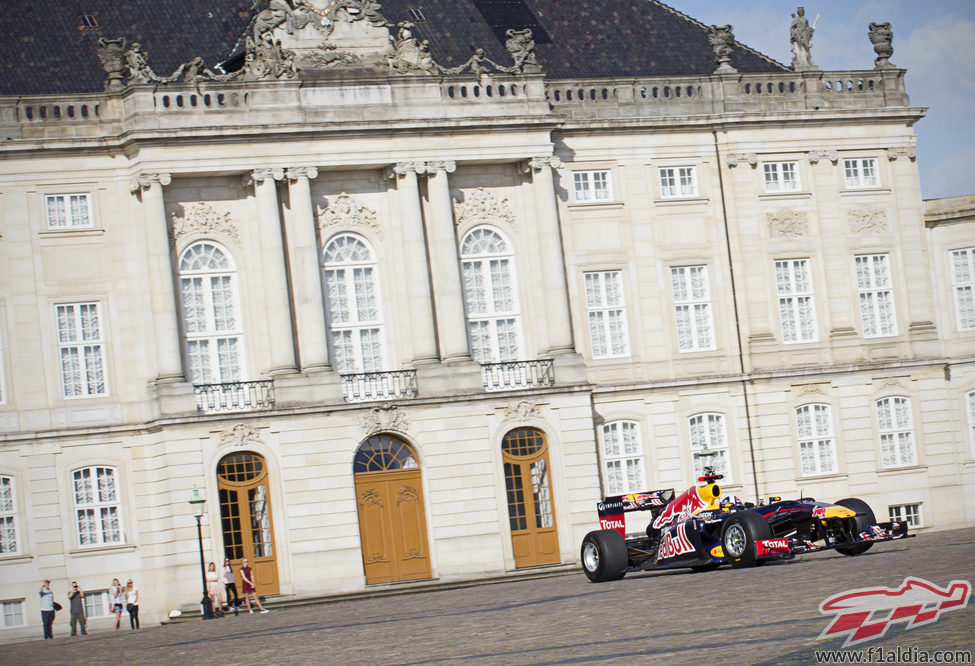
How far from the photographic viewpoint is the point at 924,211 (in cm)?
4528

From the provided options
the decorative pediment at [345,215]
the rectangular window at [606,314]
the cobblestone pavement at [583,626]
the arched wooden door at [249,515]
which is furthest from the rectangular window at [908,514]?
the arched wooden door at [249,515]

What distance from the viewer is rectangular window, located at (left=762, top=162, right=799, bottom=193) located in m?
43.6

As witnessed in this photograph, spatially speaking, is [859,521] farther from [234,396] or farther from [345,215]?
[345,215]

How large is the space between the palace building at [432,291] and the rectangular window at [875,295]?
0.09 metres

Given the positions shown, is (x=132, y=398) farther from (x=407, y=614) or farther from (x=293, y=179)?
(x=407, y=614)

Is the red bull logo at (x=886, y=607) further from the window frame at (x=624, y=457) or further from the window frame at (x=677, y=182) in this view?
the window frame at (x=677, y=182)

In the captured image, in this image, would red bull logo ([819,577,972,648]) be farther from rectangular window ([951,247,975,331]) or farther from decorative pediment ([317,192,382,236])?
rectangular window ([951,247,975,331])

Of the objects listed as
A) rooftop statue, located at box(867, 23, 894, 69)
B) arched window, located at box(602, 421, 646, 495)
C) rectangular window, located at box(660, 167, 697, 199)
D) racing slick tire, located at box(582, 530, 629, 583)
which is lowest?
racing slick tire, located at box(582, 530, 629, 583)

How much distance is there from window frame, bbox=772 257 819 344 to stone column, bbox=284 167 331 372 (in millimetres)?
13250

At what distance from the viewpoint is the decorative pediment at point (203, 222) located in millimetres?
38062

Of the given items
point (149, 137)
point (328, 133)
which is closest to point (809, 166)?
point (328, 133)

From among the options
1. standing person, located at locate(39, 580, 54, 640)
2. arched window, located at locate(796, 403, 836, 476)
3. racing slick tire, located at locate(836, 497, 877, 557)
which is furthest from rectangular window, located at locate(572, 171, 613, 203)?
standing person, located at locate(39, 580, 54, 640)

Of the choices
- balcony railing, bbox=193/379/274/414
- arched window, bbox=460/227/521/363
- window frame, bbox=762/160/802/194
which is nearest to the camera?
balcony railing, bbox=193/379/274/414

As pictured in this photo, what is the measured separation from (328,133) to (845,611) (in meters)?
23.8
